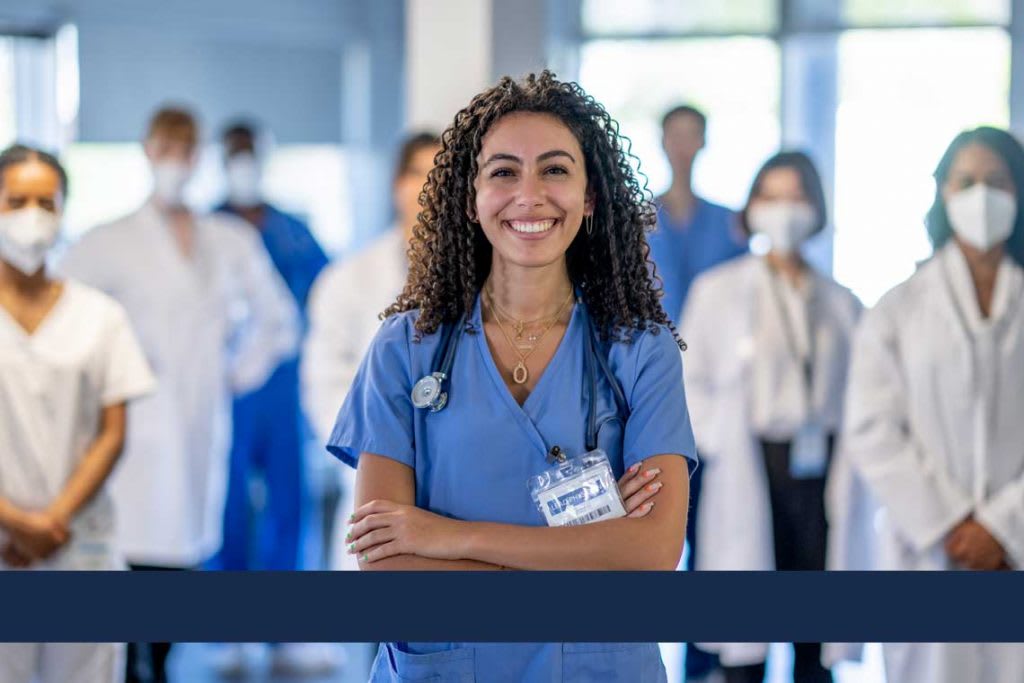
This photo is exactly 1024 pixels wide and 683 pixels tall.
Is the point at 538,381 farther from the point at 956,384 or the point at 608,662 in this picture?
the point at 956,384

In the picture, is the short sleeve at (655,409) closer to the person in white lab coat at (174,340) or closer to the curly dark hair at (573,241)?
the curly dark hair at (573,241)

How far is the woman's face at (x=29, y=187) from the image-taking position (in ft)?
10.1

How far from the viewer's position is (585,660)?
1614mm

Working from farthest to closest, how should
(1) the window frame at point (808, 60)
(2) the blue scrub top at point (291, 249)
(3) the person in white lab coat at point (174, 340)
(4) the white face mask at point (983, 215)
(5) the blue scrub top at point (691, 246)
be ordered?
(1) the window frame at point (808, 60) → (2) the blue scrub top at point (291, 249) → (5) the blue scrub top at point (691, 246) → (3) the person in white lab coat at point (174, 340) → (4) the white face mask at point (983, 215)

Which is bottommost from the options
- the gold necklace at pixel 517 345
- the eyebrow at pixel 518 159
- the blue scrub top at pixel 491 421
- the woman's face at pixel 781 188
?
the blue scrub top at pixel 491 421

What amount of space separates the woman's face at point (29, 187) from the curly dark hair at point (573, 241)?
151 cm

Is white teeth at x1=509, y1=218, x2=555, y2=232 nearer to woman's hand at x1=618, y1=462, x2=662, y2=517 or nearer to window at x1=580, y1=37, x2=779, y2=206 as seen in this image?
woman's hand at x1=618, y1=462, x2=662, y2=517

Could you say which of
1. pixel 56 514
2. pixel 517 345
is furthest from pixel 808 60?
pixel 517 345

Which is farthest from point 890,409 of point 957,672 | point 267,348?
point 267,348

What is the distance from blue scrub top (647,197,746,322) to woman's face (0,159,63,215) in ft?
6.55

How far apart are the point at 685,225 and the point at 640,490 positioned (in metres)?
3.05

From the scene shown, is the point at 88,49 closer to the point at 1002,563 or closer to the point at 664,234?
the point at 664,234

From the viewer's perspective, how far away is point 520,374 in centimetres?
176

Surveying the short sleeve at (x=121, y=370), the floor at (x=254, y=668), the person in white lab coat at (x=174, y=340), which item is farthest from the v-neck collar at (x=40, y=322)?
the person in white lab coat at (x=174, y=340)
